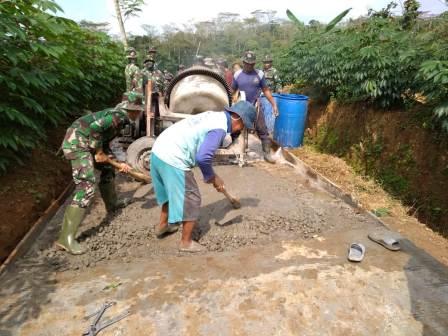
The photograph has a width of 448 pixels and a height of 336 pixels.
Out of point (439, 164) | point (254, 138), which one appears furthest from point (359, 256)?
point (254, 138)

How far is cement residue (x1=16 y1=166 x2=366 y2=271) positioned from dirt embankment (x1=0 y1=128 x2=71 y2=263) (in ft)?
0.80

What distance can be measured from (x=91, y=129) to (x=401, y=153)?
4396 millimetres

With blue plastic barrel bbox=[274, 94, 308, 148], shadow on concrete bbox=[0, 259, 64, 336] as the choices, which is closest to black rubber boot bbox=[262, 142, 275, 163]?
blue plastic barrel bbox=[274, 94, 308, 148]

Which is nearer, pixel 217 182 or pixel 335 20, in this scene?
pixel 217 182

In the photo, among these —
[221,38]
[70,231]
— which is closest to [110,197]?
[70,231]

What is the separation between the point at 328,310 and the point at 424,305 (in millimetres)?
761

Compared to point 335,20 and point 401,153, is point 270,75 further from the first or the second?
point 401,153

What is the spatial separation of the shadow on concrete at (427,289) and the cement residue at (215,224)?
821 millimetres

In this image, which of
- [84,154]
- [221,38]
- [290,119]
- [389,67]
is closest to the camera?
[84,154]

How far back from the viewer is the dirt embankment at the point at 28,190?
3381 millimetres

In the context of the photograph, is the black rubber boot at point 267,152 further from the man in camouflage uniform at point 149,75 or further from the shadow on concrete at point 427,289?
the shadow on concrete at point 427,289

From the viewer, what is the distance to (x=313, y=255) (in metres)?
3.23

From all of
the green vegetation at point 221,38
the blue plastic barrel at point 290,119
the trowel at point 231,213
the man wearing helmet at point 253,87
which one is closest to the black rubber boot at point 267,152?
the man wearing helmet at point 253,87

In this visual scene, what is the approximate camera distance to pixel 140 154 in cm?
496
